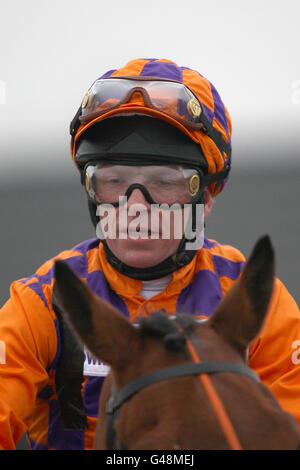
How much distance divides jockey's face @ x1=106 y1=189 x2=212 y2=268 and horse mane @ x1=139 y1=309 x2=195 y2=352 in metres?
0.90

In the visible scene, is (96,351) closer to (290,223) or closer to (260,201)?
(290,223)

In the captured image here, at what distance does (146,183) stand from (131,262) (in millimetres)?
312

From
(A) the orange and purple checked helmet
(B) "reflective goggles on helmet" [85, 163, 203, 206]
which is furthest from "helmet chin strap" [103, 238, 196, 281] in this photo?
(A) the orange and purple checked helmet

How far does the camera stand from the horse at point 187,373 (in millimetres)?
1022

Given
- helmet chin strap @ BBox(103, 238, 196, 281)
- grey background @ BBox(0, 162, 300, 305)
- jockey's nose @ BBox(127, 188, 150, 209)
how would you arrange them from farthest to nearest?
1. grey background @ BBox(0, 162, 300, 305)
2. helmet chin strap @ BBox(103, 238, 196, 281)
3. jockey's nose @ BBox(127, 188, 150, 209)

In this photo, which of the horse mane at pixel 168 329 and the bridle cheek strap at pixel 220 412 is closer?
the bridle cheek strap at pixel 220 412

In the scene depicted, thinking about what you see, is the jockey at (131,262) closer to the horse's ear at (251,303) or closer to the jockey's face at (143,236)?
the jockey's face at (143,236)

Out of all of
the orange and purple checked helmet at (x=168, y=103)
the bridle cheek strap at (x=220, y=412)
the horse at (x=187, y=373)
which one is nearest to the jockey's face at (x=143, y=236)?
the orange and purple checked helmet at (x=168, y=103)

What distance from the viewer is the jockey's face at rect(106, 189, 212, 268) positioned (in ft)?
7.00

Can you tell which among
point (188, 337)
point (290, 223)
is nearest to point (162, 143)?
point (188, 337)

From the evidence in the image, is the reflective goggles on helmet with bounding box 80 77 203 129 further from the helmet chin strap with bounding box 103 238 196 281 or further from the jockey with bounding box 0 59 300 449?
the helmet chin strap with bounding box 103 238 196 281

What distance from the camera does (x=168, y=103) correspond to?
2.21 metres

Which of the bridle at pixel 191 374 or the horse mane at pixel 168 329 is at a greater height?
the horse mane at pixel 168 329

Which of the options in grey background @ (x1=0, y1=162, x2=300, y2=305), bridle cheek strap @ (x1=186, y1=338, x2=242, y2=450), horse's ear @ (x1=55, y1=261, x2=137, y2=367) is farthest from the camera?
grey background @ (x1=0, y1=162, x2=300, y2=305)
